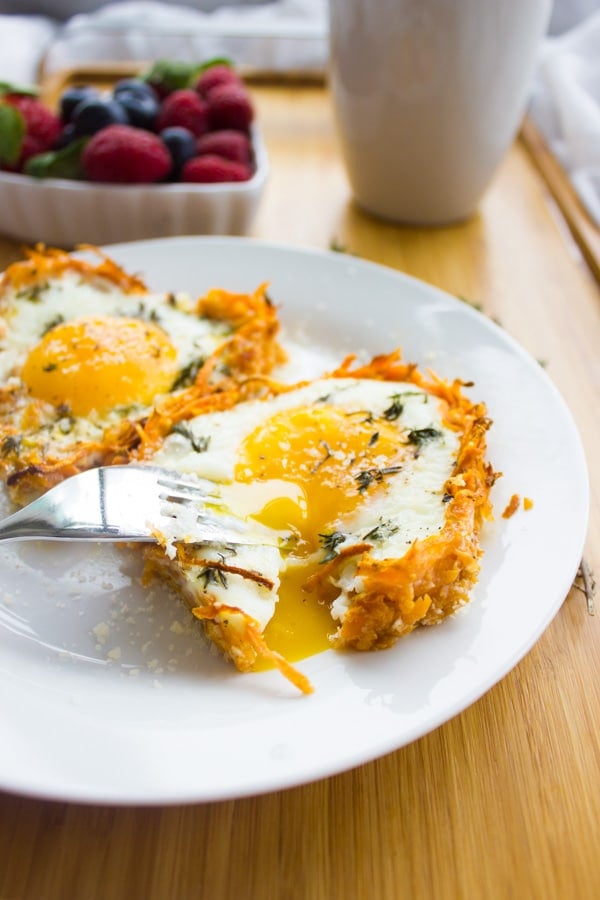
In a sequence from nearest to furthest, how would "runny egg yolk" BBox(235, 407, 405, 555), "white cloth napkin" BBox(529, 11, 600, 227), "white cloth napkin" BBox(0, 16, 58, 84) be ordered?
"runny egg yolk" BBox(235, 407, 405, 555) → "white cloth napkin" BBox(529, 11, 600, 227) → "white cloth napkin" BBox(0, 16, 58, 84)

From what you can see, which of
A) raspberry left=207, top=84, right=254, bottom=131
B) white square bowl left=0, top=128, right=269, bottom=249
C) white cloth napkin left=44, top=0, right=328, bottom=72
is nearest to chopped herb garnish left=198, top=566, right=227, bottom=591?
white square bowl left=0, top=128, right=269, bottom=249

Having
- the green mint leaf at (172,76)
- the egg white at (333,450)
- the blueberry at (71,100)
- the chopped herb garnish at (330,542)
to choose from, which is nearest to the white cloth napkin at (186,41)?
the green mint leaf at (172,76)

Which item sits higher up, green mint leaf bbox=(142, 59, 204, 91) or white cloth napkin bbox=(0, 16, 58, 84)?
green mint leaf bbox=(142, 59, 204, 91)

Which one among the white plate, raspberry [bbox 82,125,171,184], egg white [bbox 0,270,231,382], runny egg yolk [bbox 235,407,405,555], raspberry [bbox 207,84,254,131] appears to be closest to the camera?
the white plate

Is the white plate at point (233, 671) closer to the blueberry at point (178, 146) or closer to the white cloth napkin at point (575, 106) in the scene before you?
the blueberry at point (178, 146)

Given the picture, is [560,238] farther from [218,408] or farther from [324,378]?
[218,408]

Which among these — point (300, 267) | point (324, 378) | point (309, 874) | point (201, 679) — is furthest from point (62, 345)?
point (309, 874)

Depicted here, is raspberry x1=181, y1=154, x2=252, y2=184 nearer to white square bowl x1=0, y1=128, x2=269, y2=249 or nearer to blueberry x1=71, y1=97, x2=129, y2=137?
white square bowl x1=0, y1=128, x2=269, y2=249
